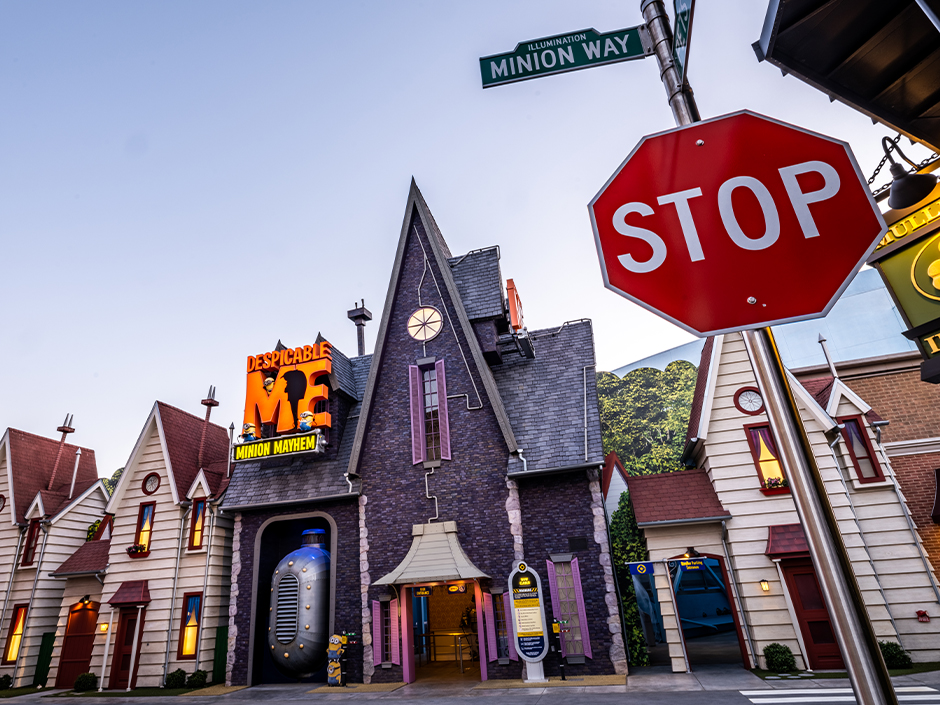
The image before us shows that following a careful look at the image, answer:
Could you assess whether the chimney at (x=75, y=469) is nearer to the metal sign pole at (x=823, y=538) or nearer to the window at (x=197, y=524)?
the window at (x=197, y=524)

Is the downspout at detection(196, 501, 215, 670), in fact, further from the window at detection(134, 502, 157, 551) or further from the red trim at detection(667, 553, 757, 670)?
the red trim at detection(667, 553, 757, 670)

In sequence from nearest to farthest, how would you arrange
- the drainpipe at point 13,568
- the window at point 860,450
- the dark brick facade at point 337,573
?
1. the window at point 860,450
2. the dark brick facade at point 337,573
3. the drainpipe at point 13,568

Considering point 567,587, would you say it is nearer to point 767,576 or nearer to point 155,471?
point 767,576

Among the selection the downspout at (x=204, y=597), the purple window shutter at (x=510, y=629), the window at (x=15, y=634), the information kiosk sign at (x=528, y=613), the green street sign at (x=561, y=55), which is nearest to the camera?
the green street sign at (x=561, y=55)

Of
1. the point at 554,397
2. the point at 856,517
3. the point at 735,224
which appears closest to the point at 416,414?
the point at 554,397

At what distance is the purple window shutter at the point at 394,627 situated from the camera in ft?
46.5

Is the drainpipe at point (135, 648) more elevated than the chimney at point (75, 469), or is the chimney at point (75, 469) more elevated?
the chimney at point (75, 469)

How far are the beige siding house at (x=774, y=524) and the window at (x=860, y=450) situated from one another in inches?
1.0

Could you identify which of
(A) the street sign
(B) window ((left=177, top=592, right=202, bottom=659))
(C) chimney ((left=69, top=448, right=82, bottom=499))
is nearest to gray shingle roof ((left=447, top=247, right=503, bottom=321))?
(B) window ((left=177, top=592, right=202, bottom=659))

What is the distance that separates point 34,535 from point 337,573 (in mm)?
14704

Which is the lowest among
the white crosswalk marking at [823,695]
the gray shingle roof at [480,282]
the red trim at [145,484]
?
the white crosswalk marking at [823,695]

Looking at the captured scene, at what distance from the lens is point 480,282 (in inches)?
712

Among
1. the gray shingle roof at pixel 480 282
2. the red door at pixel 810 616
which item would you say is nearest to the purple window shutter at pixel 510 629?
the red door at pixel 810 616

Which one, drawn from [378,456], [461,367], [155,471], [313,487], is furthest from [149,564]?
[461,367]
